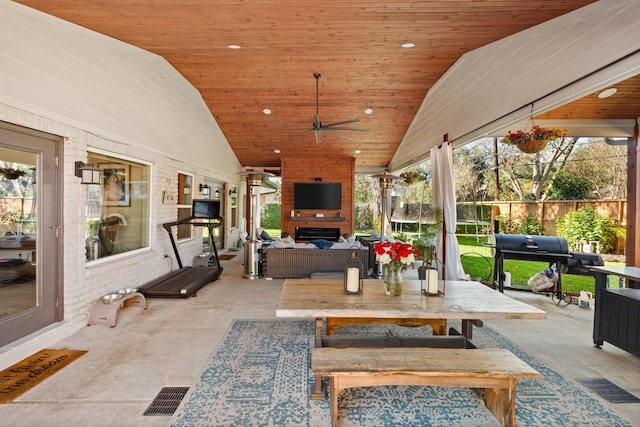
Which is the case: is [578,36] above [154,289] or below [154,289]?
above

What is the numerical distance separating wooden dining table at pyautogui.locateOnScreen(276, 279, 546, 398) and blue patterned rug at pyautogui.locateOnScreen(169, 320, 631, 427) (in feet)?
0.82

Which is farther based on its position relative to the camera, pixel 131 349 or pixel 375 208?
pixel 375 208

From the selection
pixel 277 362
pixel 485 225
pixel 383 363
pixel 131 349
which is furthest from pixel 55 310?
pixel 485 225

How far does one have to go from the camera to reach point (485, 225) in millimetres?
11852

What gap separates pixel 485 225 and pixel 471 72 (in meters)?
8.22

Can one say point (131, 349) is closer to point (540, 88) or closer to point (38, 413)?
point (38, 413)

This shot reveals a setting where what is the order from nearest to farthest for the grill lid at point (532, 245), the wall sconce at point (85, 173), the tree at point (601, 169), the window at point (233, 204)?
the wall sconce at point (85, 173) → the grill lid at point (532, 245) → the tree at point (601, 169) → the window at point (233, 204)

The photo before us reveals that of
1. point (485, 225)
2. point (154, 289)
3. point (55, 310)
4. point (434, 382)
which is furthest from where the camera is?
point (485, 225)

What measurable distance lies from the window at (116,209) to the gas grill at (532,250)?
5815mm

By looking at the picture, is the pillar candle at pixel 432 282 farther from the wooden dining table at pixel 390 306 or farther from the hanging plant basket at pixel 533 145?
the hanging plant basket at pixel 533 145

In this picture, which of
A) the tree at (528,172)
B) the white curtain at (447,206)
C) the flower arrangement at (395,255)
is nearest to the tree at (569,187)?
the tree at (528,172)

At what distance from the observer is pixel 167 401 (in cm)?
227

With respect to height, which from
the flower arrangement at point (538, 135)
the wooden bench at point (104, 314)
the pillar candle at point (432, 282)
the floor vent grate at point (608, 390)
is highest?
the flower arrangement at point (538, 135)

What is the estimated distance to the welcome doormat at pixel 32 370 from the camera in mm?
2378
